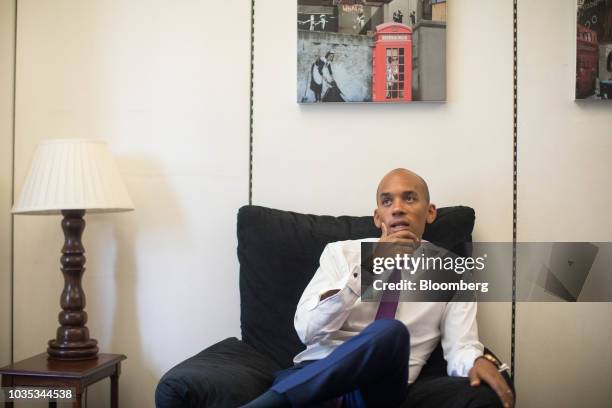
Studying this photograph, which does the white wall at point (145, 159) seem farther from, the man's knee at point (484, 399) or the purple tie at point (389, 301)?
the man's knee at point (484, 399)

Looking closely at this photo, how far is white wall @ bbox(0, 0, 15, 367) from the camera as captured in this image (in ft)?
9.36

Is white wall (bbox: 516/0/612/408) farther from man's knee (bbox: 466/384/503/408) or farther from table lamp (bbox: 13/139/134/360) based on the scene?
table lamp (bbox: 13/139/134/360)

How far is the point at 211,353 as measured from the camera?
2230 mm

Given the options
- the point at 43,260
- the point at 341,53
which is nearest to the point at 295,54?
the point at 341,53

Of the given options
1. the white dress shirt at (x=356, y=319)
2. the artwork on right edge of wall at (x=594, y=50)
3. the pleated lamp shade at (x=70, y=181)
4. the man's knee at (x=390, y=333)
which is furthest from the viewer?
the artwork on right edge of wall at (x=594, y=50)

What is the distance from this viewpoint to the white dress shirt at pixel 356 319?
2.02 meters

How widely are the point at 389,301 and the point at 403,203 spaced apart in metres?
0.36

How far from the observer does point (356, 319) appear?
222 centimetres

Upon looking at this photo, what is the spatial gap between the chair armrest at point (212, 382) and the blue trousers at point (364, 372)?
196 mm

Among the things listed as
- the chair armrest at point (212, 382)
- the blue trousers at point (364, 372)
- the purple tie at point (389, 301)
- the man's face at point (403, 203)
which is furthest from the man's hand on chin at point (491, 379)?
the chair armrest at point (212, 382)

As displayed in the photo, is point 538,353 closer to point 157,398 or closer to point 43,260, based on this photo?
point 157,398

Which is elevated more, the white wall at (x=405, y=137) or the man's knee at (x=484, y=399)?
the white wall at (x=405, y=137)

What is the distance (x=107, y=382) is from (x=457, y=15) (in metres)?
2.23

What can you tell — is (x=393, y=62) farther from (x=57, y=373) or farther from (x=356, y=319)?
(x=57, y=373)
